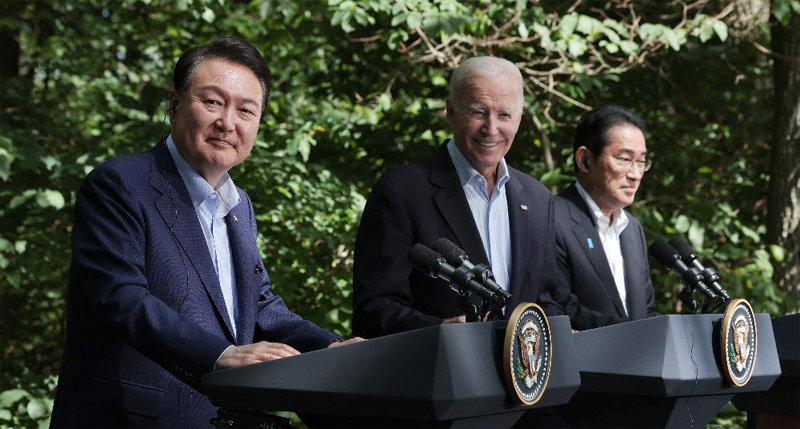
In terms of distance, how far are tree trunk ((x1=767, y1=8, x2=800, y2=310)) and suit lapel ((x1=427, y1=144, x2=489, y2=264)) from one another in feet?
12.9

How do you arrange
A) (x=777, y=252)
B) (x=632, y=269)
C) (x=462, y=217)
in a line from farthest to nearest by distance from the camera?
(x=777, y=252)
(x=632, y=269)
(x=462, y=217)

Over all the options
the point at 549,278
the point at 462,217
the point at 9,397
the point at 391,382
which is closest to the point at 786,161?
the point at 549,278

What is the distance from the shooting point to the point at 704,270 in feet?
10.5

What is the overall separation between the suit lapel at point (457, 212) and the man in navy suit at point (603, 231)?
659mm

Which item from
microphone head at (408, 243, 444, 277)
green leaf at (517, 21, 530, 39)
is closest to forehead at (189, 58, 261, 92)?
microphone head at (408, 243, 444, 277)

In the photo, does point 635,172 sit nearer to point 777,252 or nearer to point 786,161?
point 777,252

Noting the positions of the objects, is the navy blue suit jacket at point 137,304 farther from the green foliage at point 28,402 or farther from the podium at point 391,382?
the green foliage at point 28,402

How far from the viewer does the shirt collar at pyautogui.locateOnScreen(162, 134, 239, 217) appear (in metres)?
2.41

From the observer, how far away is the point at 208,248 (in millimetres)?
2330

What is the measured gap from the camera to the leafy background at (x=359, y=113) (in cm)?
577

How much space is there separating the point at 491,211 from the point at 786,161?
156 inches

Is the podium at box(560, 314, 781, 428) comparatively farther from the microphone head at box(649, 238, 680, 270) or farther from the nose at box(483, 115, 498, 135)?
the nose at box(483, 115, 498, 135)

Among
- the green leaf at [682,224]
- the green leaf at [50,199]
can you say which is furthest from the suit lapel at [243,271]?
the green leaf at [682,224]

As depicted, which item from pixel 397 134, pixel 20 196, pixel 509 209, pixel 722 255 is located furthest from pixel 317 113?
pixel 509 209
